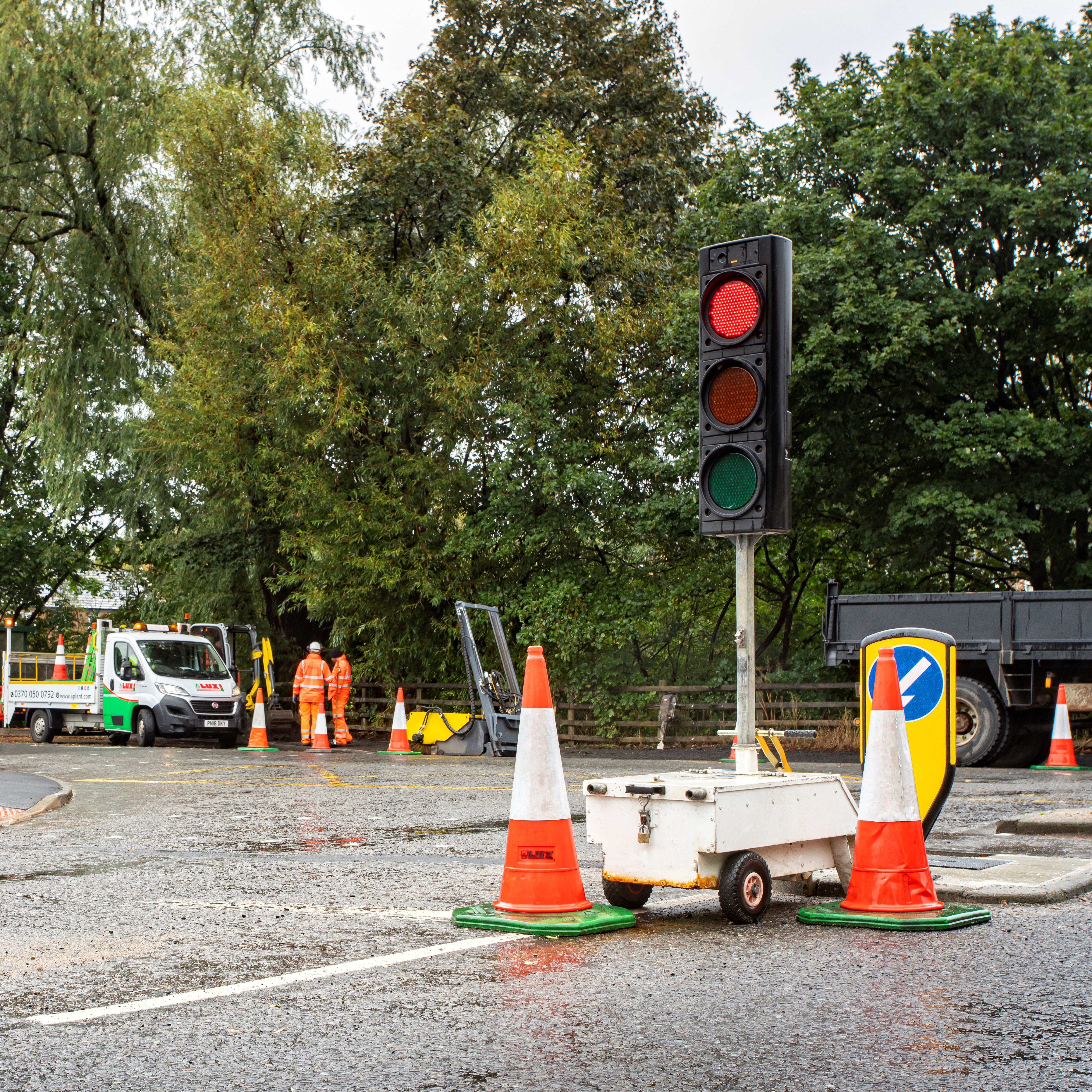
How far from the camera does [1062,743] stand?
668 inches

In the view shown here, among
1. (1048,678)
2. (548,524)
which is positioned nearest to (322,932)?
(1048,678)

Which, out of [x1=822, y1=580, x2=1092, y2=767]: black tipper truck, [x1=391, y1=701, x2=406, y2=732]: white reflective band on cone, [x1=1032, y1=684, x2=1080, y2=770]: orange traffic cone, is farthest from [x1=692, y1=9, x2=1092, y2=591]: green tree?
[x1=391, y1=701, x2=406, y2=732]: white reflective band on cone

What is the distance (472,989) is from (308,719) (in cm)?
1913

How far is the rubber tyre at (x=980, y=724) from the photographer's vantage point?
1728cm

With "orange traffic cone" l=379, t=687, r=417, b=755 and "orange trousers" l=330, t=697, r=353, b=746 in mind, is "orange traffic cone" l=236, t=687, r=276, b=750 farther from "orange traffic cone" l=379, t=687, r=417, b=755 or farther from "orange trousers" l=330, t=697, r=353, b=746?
"orange traffic cone" l=379, t=687, r=417, b=755

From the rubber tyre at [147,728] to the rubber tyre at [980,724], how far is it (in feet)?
46.1

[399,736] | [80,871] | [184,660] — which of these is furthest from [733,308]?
→ [184,660]

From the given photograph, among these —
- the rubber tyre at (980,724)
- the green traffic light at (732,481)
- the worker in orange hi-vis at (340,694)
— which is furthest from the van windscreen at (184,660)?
the green traffic light at (732,481)

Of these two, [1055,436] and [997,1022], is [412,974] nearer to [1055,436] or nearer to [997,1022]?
[997,1022]

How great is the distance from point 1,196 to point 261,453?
31.8 feet

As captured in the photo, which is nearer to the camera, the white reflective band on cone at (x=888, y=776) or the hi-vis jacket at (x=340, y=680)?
the white reflective band on cone at (x=888, y=776)

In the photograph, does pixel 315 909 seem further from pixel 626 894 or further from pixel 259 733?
pixel 259 733

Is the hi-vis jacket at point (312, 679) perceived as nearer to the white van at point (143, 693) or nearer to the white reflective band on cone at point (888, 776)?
the white van at point (143, 693)

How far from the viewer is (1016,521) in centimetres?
1902
